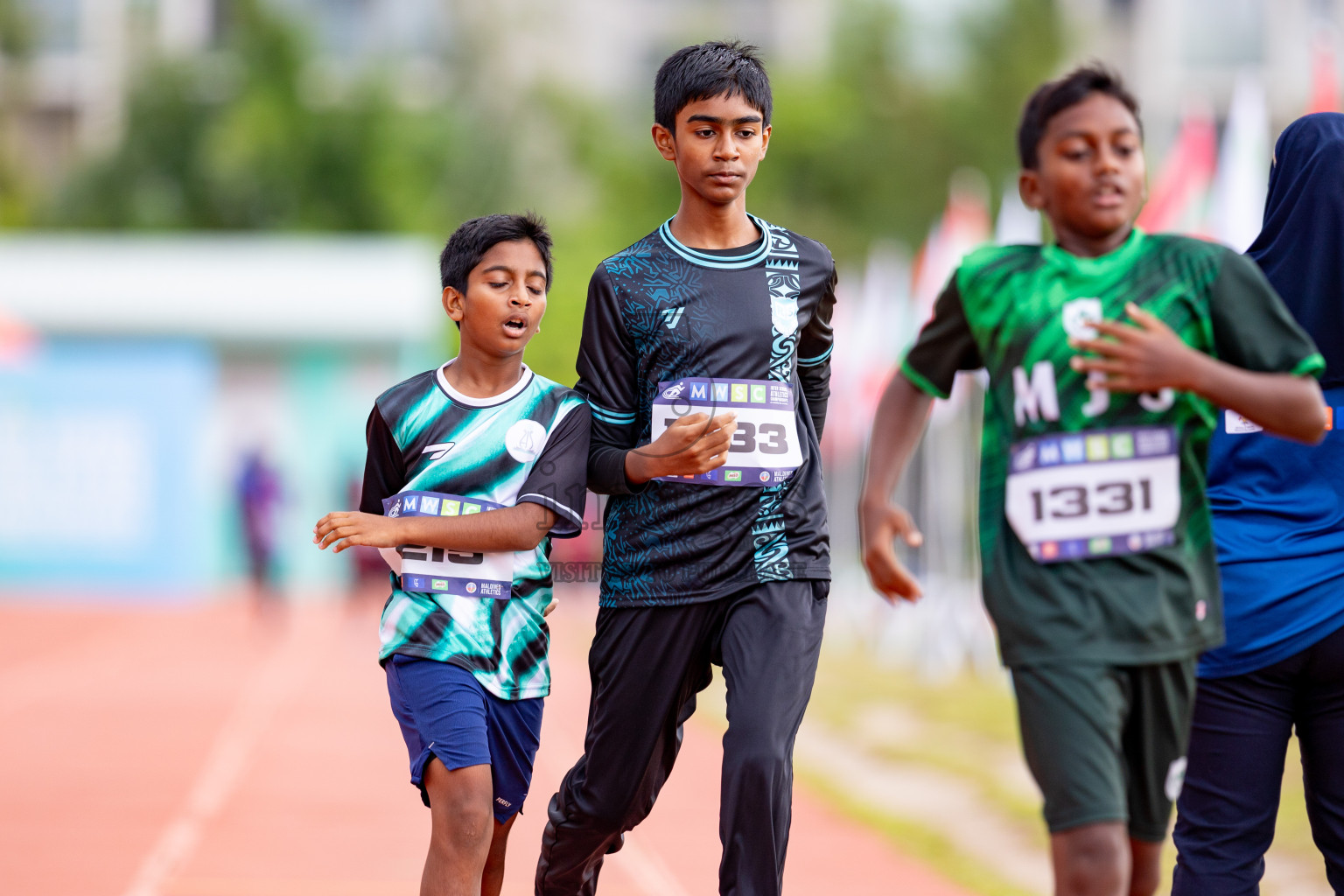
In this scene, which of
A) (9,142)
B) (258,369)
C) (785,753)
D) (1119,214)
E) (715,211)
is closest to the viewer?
(1119,214)

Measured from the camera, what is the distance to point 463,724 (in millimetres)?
3922

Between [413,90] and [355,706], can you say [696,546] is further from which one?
[413,90]

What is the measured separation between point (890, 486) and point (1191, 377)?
2.16 ft

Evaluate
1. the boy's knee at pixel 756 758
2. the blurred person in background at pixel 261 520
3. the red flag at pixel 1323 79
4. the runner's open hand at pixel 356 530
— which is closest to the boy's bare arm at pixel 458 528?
the runner's open hand at pixel 356 530

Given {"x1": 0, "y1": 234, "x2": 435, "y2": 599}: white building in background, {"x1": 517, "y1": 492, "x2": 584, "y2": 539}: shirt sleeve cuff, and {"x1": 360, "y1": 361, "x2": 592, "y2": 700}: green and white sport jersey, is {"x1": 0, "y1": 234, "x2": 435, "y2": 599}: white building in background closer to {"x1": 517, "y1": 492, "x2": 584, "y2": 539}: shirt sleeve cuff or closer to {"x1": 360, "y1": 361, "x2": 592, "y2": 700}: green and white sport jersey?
{"x1": 360, "y1": 361, "x2": 592, "y2": 700}: green and white sport jersey

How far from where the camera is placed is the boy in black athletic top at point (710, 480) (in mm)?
3873

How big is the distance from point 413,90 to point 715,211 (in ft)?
173

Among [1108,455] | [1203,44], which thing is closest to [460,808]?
[1108,455]

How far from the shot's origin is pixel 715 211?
4.09 m

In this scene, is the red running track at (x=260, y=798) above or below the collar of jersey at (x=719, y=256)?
below

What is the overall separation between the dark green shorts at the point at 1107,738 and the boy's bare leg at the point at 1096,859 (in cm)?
2

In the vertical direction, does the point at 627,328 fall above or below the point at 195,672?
above

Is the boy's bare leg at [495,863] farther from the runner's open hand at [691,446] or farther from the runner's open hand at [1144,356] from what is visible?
the runner's open hand at [1144,356]

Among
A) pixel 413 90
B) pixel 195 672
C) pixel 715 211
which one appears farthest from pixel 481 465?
pixel 413 90
